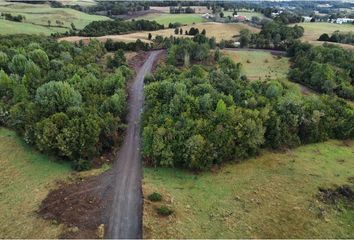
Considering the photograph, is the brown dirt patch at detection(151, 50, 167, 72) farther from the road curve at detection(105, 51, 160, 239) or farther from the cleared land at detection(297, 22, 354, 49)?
the cleared land at detection(297, 22, 354, 49)

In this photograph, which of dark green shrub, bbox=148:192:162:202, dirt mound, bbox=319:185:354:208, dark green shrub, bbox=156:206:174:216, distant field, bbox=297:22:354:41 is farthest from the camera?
distant field, bbox=297:22:354:41

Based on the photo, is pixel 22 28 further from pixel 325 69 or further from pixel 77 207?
pixel 77 207

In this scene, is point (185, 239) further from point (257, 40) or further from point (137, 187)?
point (257, 40)

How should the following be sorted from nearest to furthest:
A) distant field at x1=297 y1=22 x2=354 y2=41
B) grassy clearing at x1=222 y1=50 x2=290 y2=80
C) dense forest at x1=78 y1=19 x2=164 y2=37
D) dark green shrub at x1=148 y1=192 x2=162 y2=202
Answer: dark green shrub at x1=148 y1=192 x2=162 y2=202 → grassy clearing at x1=222 y1=50 x2=290 y2=80 → dense forest at x1=78 y1=19 x2=164 y2=37 → distant field at x1=297 y1=22 x2=354 y2=41

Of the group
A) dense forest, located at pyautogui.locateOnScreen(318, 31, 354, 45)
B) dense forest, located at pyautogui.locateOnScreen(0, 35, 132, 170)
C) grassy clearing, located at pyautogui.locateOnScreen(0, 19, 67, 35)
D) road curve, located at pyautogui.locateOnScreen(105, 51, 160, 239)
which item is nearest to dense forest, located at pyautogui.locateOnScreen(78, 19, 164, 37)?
grassy clearing, located at pyautogui.locateOnScreen(0, 19, 67, 35)

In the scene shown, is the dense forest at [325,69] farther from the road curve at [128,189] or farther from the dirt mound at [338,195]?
the road curve at [128,189]

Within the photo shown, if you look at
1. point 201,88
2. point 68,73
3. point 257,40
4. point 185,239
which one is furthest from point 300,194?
point 257,40

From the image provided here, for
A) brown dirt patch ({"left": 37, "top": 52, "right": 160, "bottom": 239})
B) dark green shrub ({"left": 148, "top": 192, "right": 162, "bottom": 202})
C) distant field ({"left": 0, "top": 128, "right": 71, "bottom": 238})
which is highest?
dark green shrub ({"left": 148, "top": 192, "right": 162, "bottom": 202})
